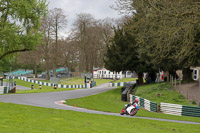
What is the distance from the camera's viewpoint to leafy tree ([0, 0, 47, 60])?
66.0 feet

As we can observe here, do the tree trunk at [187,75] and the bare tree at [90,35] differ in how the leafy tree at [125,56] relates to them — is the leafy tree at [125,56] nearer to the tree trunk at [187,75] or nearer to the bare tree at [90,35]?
the tree trunk at [187,75]

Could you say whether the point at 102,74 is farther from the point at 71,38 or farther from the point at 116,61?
the point at 116,61

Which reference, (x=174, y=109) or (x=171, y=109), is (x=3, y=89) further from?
(x=174, y=109)

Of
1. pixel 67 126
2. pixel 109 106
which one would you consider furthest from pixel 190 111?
pixel 67 126

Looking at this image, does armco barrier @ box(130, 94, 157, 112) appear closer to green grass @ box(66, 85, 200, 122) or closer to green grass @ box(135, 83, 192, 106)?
green grass @ box(66, 85, 200, 122)

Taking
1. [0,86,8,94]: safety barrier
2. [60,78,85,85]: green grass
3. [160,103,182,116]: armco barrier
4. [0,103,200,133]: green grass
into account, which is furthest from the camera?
[60,78,85,85]: green grass

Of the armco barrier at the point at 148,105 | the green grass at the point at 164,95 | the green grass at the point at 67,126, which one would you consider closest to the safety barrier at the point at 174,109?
the armco barrier at the point at 148,105

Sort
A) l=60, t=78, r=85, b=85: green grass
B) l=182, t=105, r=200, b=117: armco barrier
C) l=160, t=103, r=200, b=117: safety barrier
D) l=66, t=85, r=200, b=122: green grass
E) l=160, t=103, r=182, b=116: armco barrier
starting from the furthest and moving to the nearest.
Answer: l=60, t=78, r=85, b=85: green grass, l=160, t=103, r=182, b=116: armco barrier, l=160, t=103, r=200, b=117: safety barrier, l=182, t=105, r=200, b=117: armco barrier, l=66, t=85, r=200, b=122: green grass

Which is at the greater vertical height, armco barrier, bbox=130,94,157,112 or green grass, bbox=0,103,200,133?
green grass, bbox=0,103,200,133

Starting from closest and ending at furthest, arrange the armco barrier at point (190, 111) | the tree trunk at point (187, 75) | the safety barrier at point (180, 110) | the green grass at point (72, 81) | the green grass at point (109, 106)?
1. the green grass at point (109, 106)
2. the armco barrier at point (190, 111)
3. the safety barrier at point (180, 110)
4. the tree trunk at point (187, 75)
5. the green grass at point (72, 81)

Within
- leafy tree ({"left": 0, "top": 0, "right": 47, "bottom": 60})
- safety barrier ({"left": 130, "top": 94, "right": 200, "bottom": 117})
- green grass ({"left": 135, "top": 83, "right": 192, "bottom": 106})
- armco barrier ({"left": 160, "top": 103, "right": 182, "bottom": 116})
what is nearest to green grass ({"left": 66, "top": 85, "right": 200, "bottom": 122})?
safety barrier ({"left": 130, "top": 94, "right": 200, "bottom": 117})

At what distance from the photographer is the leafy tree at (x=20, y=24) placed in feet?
66.0

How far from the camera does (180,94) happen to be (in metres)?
26.9

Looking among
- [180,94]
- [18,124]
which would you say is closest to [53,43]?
[180,94]
